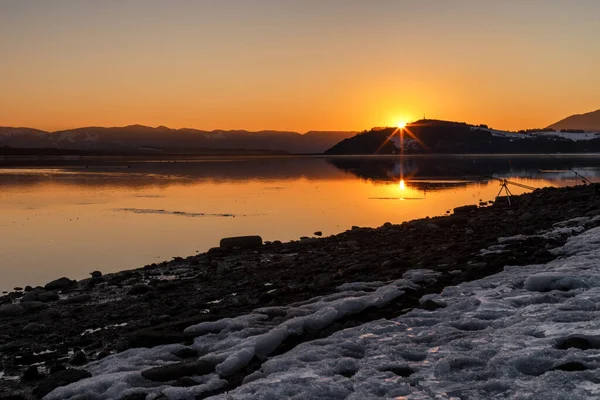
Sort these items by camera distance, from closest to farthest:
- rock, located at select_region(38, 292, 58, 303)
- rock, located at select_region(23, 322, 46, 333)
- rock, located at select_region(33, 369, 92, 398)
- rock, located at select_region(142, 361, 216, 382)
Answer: rock, located at select_region(142, 361, 216, 382) < rock, located at select_region(33, 369, 92, 398) < rock, located at select_region(23, 322, 46, 333) < rock, located at select_region(38, 292, 58, 303)

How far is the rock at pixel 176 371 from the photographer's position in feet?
25.7

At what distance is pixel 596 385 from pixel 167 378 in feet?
18.3

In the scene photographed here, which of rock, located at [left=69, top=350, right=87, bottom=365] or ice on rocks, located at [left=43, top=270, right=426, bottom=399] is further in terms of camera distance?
rock, located at [left=69, top=350, right=87, bottom=365]

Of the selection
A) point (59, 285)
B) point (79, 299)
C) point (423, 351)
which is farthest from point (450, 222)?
point (423, 351)

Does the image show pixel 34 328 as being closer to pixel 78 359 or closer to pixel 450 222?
pixel 78 359

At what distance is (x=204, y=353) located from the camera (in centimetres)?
909

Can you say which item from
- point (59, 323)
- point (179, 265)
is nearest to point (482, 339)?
point (59, 323)

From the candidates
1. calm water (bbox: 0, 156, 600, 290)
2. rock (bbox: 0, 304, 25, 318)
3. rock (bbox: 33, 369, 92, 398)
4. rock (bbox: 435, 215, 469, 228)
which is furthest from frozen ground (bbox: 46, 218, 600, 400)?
rock (bbox: 435, 215, 469, 228)

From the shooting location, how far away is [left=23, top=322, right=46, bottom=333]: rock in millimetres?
12328

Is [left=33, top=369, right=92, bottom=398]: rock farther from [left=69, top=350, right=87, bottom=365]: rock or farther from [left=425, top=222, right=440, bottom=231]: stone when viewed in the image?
[left=425, top=222, right=440, bottom=231]: stone

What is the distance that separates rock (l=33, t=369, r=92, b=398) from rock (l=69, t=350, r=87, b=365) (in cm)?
141

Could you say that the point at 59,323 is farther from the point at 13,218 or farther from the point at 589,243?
the point at 13,218

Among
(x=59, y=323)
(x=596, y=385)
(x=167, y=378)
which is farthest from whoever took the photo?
(x=59, y=323)

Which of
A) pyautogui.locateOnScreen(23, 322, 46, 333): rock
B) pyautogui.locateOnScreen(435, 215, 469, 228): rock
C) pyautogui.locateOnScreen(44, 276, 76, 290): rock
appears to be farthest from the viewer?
pyautogui.locateOnScreen(435, 215, 469, 228): rock
